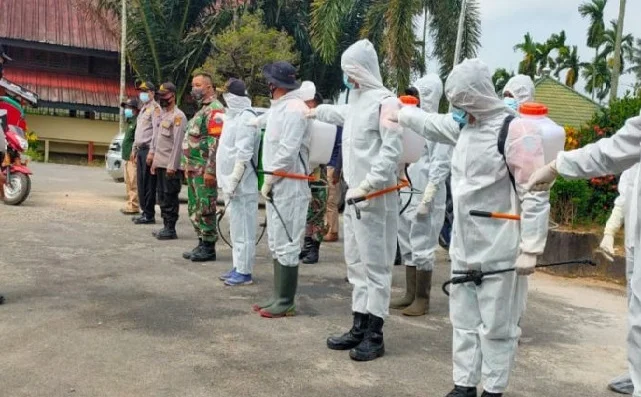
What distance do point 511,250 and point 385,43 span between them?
46.7ft

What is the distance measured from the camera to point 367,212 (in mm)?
4598

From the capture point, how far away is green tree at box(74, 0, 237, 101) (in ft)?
70.3

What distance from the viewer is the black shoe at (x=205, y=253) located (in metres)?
7.44

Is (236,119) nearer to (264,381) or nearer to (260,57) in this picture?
(264,381)

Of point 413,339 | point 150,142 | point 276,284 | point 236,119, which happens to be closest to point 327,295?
point 276,284

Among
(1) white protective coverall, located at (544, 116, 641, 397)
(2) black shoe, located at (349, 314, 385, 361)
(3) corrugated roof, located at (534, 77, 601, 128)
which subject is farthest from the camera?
(3) corrugated roof, located at (534, 77, 601, 128)

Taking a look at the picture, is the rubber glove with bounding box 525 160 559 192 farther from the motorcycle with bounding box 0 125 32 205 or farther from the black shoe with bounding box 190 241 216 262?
the motorcycle with bounding box 0 125 32 205

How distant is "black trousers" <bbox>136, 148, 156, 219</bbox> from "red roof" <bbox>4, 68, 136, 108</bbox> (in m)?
16.2

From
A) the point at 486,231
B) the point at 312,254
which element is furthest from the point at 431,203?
the point at 312,254

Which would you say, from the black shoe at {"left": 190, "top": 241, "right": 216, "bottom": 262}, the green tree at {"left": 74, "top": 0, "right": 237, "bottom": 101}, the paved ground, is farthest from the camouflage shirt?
the green tree at {"left": 74, "top": 0, "right": 237, "bottom": 101}

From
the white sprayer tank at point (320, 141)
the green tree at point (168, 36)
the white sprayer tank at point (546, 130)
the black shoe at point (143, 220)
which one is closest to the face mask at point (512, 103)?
the white sprayer tank at point (320, 141)

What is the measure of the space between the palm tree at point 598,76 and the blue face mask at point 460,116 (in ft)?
150

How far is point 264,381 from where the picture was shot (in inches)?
159

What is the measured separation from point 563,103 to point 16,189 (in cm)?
1874
